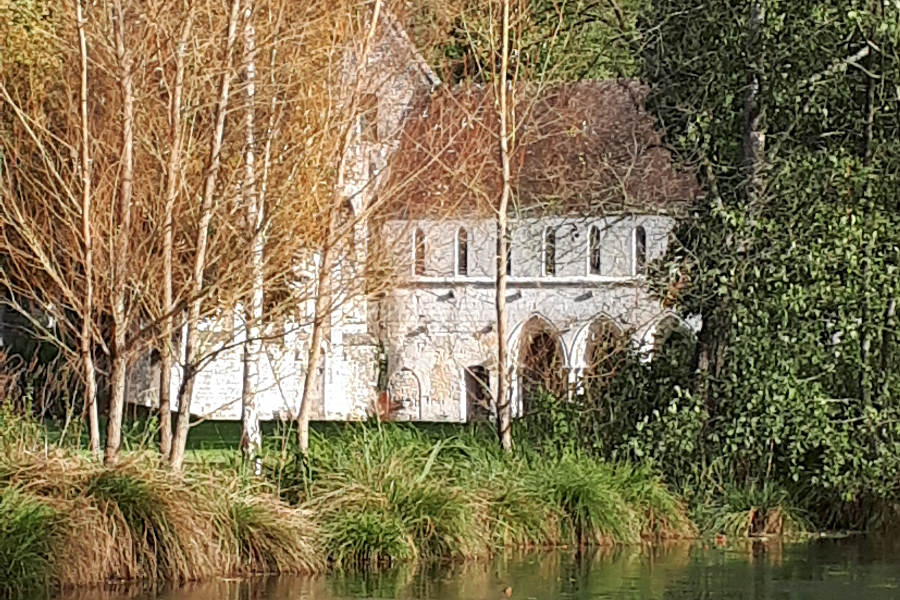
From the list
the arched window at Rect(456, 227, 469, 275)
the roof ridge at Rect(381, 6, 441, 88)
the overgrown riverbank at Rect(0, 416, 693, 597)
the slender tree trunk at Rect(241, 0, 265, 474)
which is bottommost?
the overgrown riverbank at Rect(0, 416, 693, 597)

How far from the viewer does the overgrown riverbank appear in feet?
A: 57.7

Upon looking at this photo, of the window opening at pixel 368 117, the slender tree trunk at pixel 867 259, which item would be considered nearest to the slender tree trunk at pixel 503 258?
the window opening at pixel 368 117

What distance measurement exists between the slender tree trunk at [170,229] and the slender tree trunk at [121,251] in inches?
15.8

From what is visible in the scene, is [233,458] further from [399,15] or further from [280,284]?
[399,15]

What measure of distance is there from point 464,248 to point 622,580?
3506 centimetres

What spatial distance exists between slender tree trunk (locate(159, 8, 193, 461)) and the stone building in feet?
2.36

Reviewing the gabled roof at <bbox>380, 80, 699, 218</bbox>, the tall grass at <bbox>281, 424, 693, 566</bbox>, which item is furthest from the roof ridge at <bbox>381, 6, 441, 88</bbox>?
the tall grass at <bbox>281, 424, 693, 566</bbox>

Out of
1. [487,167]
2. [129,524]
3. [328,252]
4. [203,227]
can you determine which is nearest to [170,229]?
[203,227]

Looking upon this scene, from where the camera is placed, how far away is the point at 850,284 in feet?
75.9

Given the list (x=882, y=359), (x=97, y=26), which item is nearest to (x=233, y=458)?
(x=97, y=26)

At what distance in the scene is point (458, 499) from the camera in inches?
802

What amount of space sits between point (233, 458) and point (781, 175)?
25.4ft

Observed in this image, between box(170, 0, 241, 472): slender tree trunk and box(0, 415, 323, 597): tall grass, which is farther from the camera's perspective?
box(170, 0, 241, 472): slender tree trunk

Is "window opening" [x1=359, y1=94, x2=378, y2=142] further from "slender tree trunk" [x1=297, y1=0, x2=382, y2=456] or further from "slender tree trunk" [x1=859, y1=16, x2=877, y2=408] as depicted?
"slender tree trunk" [x1=859, y1=16, x2=877, y2=408]
